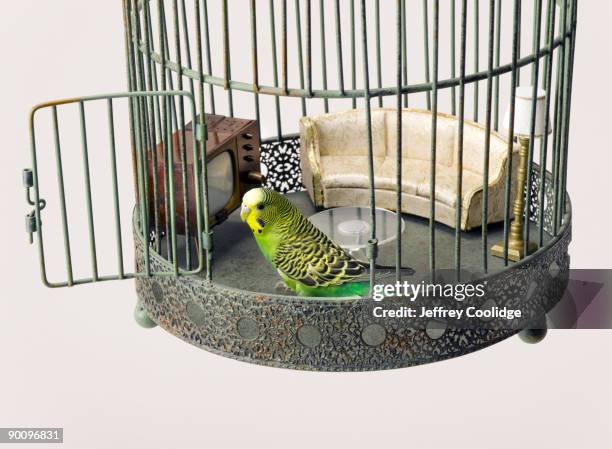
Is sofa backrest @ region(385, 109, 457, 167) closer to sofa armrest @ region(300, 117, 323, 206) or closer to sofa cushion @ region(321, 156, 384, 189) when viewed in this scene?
sofa cushion @ region(321, 156, 384, 189)

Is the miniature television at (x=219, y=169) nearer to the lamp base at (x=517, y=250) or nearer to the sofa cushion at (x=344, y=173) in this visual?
the sofa cushion at (x=344, y=173)

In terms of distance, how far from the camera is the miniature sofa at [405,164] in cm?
951

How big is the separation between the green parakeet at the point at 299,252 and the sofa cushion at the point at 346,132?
5.00 ft

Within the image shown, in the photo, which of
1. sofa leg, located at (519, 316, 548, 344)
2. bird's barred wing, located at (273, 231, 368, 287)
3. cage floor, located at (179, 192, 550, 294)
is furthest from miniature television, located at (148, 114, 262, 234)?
sofa leg, located at (519, 316, 548, 344)

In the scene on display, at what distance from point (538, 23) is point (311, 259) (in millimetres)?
2011

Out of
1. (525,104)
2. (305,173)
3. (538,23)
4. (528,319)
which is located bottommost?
(528,319)

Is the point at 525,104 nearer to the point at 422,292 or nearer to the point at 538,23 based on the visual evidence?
the point at 538,23

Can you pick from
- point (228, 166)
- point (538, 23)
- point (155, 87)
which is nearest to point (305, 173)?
point (228, 166)

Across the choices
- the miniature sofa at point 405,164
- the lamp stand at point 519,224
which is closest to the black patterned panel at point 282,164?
the miniature sofa at point 405,164

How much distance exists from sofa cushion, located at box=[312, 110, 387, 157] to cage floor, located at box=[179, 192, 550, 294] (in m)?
0.58

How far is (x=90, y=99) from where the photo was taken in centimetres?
789

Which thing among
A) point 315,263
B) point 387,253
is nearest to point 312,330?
point 315,263

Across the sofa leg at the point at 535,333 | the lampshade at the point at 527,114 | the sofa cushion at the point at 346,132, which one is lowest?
the sofa leg at the point at 535,333

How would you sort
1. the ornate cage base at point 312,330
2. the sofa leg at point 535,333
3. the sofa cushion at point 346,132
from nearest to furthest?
the ornate cage base at point 312,330 < the sofa leg at point 535,333 < the sofa cushion at point 346,132
